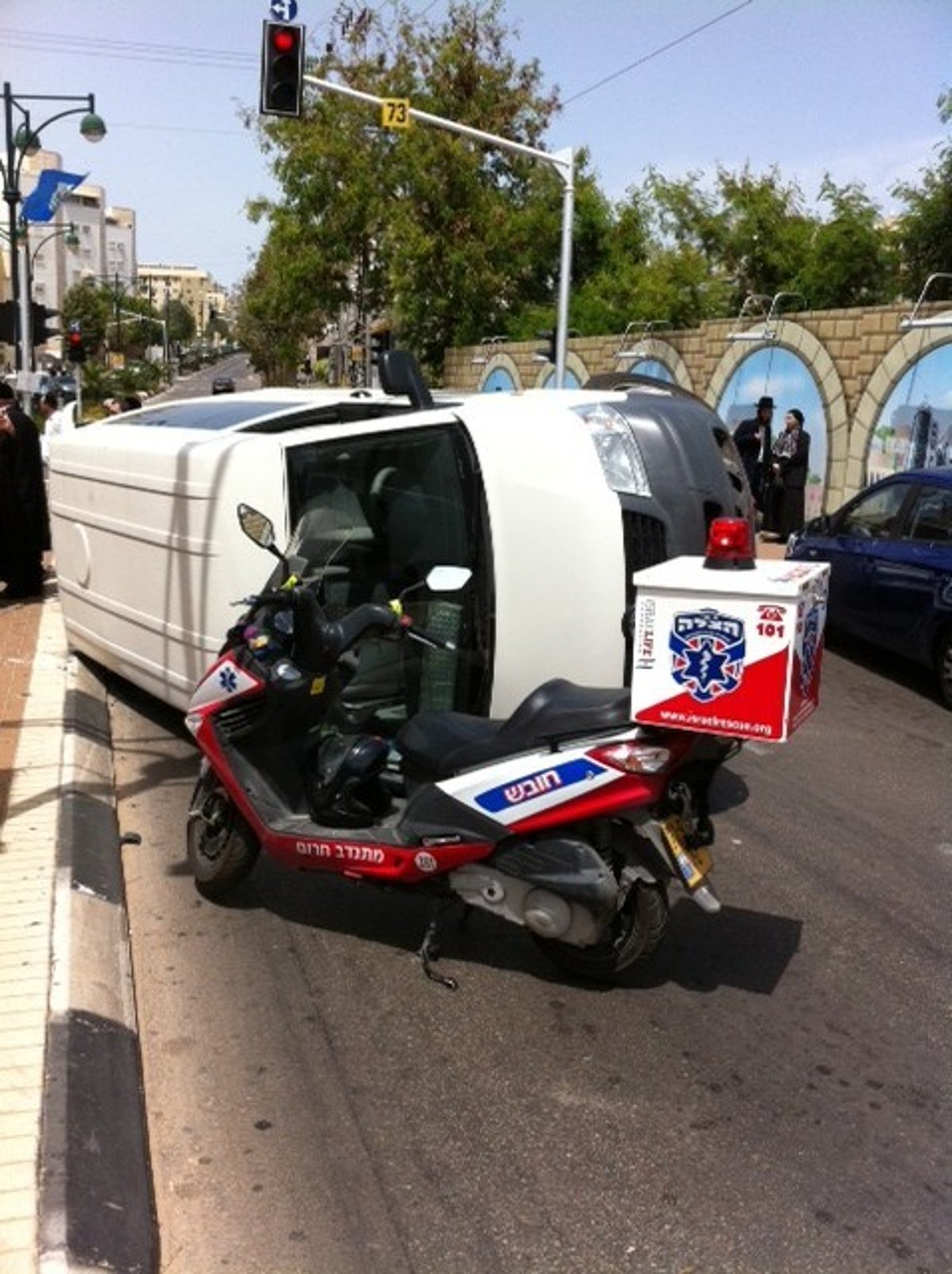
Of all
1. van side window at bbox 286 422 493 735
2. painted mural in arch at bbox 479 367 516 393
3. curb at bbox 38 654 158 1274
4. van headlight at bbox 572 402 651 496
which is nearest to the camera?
curb at bbox 38 654 158 1274

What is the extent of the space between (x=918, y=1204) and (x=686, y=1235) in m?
0.61

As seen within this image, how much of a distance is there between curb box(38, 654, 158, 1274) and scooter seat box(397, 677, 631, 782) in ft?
4.03

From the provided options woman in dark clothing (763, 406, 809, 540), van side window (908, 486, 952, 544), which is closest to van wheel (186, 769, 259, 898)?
van side window (908, 486, 952, 544)

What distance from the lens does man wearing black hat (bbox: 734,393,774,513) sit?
54.0ft

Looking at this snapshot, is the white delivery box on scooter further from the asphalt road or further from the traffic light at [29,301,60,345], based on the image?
the traffic light at [29,301,60,345]

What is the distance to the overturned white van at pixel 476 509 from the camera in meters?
5.00

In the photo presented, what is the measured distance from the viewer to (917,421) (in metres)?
14.6

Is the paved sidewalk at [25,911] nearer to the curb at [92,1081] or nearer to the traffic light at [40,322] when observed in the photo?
the curb at [92,1081]

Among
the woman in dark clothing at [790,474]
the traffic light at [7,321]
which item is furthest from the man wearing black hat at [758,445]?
the traffic light at [7,321]

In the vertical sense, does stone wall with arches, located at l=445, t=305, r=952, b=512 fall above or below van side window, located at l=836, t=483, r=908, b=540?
above

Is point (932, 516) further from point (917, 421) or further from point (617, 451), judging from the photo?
point (917, 421)

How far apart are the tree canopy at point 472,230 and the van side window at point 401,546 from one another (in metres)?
26.0

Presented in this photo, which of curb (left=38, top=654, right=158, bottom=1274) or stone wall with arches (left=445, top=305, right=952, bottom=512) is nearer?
curb (left=38, top=654, right=158, bottom=1274)

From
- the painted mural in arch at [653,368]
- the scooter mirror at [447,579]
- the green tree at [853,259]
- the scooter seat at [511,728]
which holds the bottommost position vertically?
the scooter seat at [511,728]
